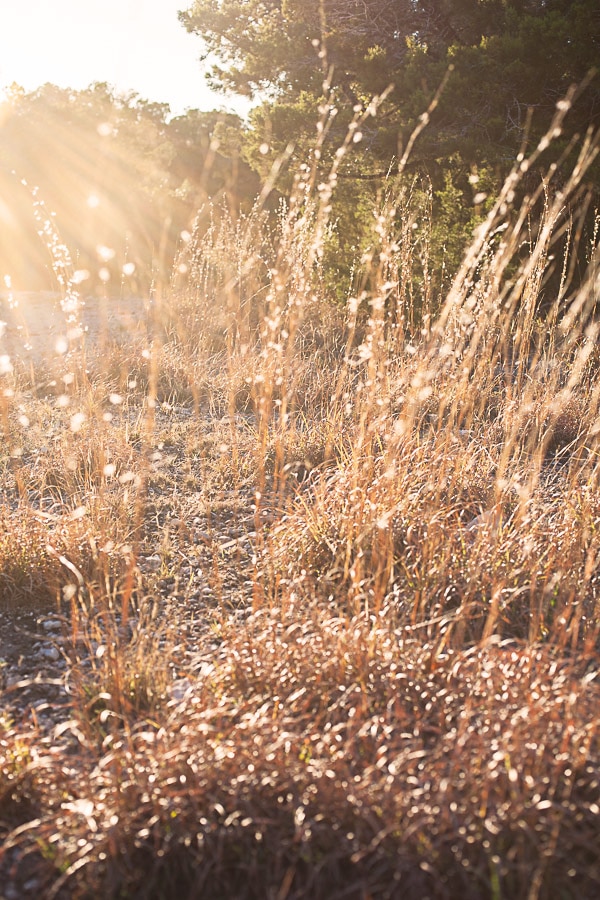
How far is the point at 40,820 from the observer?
130 centimetres

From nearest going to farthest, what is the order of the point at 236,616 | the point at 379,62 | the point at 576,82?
the point at 236,616 < the point at 576,82 < the point at 379,62

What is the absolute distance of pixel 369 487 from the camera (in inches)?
94.7

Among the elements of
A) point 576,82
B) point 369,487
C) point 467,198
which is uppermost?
point 576,82

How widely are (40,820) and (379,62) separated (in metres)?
5.91

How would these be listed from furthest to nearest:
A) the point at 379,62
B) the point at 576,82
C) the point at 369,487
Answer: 1. the point at 379,62
2. the point at 576,82
3. the point at 369,487

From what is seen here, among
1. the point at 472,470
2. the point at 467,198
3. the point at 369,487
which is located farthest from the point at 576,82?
the point at 369,487

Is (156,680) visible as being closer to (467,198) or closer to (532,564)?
(532,564)

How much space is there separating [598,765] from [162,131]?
14677 mm

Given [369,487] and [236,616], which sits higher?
[369,487]

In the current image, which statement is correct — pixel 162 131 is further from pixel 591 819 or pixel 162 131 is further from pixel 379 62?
pixel 591 819

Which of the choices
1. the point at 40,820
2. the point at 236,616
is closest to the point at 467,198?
the point at 236,616

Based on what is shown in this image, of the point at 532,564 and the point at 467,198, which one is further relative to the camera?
the point at 467,198

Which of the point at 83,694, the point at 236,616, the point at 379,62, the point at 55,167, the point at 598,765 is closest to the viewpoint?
the point at 598,765

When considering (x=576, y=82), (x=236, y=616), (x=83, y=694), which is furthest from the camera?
(x=576, y=82)
